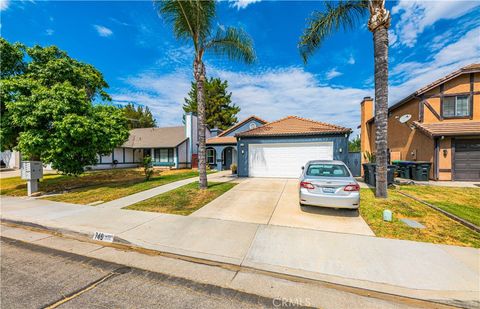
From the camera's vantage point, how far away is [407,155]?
13.7m

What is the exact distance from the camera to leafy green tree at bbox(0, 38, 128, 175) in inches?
346

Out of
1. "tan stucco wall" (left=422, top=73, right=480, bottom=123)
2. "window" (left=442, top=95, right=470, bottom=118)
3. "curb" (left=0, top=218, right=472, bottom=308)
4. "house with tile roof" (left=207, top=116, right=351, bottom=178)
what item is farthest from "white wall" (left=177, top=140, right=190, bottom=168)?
"window" (left=442, top=95, right=470, bottom=118)

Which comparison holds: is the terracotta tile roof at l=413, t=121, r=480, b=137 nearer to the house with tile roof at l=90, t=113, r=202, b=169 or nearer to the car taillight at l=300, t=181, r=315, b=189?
the car taillight at l=300, t=181, r=315, b=189

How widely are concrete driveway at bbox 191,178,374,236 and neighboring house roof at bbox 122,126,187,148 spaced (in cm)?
1681

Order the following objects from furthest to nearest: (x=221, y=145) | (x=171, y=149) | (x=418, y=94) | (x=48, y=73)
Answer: (x=171, y=149) → (x=221, y=145) → (x=418, y=94) → (x=48, y=73)

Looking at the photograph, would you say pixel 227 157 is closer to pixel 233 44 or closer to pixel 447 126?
pixel 233 44

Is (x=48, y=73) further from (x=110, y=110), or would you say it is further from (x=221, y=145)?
(x=221, y=145)

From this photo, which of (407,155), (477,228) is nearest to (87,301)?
(477,228)

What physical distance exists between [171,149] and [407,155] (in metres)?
22.5

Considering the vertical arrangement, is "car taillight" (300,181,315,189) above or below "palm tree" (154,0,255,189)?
below

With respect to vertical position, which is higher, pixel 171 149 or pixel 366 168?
pixel 171 149

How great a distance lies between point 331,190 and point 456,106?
43.7ft

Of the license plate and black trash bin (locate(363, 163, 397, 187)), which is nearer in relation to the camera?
the license plate

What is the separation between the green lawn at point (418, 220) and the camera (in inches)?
177
